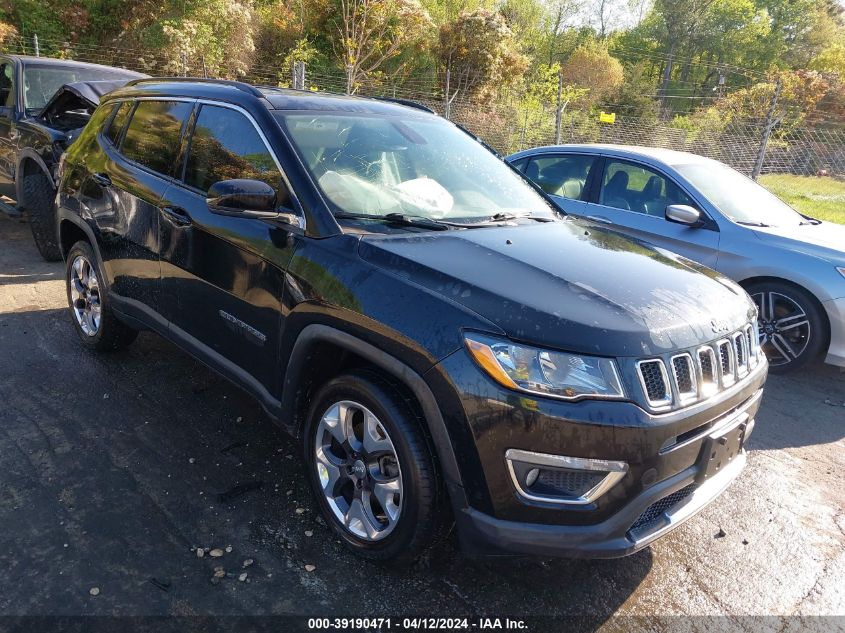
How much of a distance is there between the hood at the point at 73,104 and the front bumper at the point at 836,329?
6584mm

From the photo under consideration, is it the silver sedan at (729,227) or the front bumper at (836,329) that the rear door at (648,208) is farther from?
the front bumper at (836,329)

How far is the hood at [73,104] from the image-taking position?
236 inches

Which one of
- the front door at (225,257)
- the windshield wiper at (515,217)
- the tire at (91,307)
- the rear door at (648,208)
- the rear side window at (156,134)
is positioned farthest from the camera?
the rear door at (648,208)

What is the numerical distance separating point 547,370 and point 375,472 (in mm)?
850

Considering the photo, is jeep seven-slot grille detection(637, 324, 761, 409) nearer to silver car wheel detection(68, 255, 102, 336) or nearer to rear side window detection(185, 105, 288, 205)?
rear side window detection(185, 105, 288, 205)

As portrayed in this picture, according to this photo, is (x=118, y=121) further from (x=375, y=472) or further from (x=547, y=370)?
(x=547, y=370)

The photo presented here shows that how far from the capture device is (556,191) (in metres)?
6.13

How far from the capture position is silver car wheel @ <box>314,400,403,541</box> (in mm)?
2348

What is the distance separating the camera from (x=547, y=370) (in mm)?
1986

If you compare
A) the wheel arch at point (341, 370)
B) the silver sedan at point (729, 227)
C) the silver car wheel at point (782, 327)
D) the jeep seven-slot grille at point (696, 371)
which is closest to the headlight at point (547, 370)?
the jeep seven-slot grille at point (696, 371)

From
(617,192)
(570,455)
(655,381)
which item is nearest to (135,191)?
(570,455)

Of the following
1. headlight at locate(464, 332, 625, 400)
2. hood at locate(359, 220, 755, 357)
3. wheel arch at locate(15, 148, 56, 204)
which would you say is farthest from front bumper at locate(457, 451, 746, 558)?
wheel arch at locate(15, 148, 56, 204)

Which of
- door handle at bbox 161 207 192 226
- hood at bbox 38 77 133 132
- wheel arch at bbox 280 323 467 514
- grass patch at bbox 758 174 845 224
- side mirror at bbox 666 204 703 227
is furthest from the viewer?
grass patch at bbox 758 174 845 224

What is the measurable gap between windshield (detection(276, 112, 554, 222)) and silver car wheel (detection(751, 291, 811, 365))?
2.56 m
